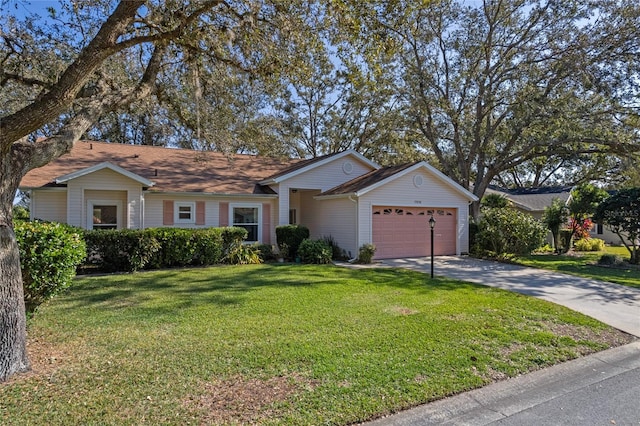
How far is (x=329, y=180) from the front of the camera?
1725 centimetres

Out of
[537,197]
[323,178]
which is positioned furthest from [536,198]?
[323,178]

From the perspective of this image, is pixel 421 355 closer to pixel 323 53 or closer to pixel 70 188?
pixel 323 53

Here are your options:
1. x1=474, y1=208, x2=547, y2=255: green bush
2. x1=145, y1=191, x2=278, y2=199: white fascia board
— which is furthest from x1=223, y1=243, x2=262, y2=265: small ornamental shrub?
x1=474, y1=208, x2=547, y2=255: green bush

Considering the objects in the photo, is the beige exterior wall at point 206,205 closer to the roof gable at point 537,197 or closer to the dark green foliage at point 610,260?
the dark green foliage at point 610,260

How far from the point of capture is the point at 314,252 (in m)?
13.9

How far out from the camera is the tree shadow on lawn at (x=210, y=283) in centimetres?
750

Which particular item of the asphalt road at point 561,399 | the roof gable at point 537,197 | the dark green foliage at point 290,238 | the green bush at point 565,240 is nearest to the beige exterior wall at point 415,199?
the dark green foliage at point 290,238

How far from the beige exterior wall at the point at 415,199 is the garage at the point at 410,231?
0.88 ft

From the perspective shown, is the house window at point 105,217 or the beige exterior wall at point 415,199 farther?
the beige exterior wall at point 415,199

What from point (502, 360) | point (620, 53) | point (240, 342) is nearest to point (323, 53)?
point (240, 342)

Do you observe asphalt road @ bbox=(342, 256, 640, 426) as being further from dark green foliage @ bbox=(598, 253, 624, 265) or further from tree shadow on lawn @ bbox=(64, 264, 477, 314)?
dark green foliage @ bbox=(598, 253, 624, 265)

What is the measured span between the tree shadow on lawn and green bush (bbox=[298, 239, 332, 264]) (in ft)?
4.07

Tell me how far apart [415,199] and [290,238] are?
5.54 metres

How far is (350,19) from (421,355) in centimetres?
525
